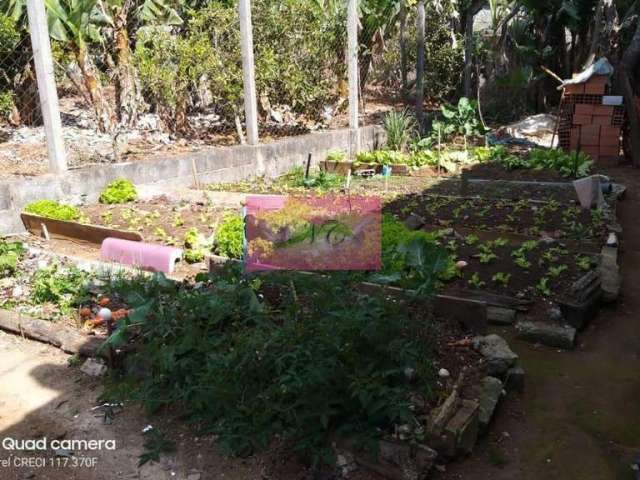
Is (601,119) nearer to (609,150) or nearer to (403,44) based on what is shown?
(609,150)

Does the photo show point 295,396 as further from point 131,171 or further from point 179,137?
point 179,137

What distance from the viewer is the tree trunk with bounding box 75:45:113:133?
949cm

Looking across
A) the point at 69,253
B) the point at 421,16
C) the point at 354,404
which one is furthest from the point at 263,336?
the point at 421,16

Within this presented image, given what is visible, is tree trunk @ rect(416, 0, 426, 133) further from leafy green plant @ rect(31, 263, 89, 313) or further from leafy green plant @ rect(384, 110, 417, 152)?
leafy green plant @ rect(31, 263, 89, 313)

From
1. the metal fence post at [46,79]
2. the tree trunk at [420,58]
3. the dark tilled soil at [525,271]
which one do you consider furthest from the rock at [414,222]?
the tree trunk at [420,58]

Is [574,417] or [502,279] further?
[502,279]

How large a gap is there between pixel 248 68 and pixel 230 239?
14.9 ft

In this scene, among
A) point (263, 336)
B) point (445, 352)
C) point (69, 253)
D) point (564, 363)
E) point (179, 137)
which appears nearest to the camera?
point (263, 336)

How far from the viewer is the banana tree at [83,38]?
943 cm

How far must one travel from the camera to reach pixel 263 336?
2.88m

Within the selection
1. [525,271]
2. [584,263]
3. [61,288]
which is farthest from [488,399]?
[61,288]

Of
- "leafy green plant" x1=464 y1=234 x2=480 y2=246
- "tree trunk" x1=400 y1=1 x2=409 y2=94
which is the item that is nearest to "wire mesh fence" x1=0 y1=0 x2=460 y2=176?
"tree trunk" x1=400 y1=1 x2=409 y2=94

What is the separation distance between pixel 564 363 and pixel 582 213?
3330 mm

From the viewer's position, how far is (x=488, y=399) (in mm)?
3047
